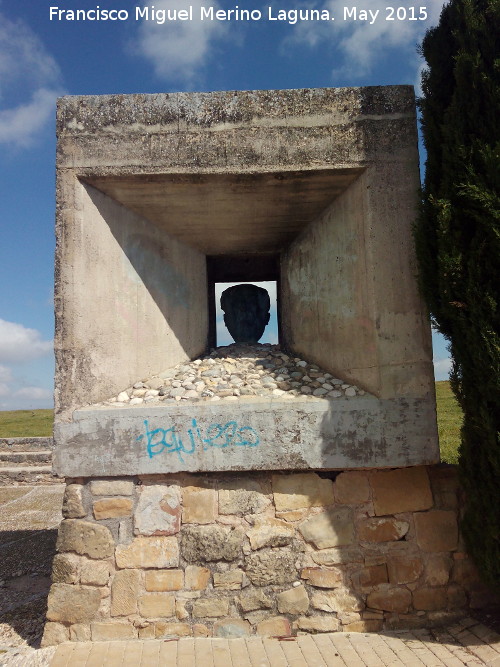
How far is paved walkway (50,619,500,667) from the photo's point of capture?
9.84ft

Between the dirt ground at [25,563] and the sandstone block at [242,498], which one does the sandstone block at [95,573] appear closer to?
the dirt ground at [25,563]

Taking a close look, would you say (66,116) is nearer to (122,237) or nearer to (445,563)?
(122,237)

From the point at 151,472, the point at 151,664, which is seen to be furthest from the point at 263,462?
the point at 151,664

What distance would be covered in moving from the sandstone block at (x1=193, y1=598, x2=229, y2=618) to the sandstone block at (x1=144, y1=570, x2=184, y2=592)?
0.57 feet

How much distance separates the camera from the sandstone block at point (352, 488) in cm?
344

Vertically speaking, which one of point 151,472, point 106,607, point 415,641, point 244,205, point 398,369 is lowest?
point 415,641

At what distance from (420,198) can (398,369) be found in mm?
1260

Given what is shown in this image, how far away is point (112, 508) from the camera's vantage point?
340 cm

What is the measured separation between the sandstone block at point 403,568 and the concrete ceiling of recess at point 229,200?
2798 mm

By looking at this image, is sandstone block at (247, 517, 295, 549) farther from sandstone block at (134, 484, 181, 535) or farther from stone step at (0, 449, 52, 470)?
stone step at (0, 449, 52, 470)

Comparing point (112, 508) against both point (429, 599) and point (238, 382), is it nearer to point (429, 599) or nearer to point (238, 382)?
point (238, 382)

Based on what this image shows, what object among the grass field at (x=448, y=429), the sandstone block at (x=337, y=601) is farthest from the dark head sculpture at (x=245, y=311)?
the sandstone block at (x=337, y=601)

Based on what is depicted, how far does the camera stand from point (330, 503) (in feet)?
11.2

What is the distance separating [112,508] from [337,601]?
5.56ft
